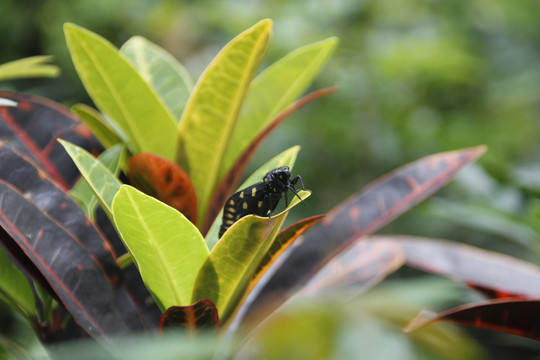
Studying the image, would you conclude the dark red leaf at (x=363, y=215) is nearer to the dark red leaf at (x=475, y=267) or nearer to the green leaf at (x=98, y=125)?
the dark red leaf at (x=475, y=267)

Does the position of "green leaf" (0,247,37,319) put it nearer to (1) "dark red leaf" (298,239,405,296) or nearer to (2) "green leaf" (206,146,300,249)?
(2) "green leaf" (206,146,300,249)

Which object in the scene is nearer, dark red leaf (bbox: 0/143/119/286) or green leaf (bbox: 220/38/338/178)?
dark red leaf (bbox: 0/143/119/286)

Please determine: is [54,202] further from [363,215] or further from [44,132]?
[363,215]

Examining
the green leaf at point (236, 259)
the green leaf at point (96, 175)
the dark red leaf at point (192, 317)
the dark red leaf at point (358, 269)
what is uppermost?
the green leaf at point (96, 175)

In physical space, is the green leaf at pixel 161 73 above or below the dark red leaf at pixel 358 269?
above

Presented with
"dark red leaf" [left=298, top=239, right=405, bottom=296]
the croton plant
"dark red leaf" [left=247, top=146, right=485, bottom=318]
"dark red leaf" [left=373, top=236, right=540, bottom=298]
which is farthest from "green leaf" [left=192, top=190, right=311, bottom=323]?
"dark red leaf" [left=373, top=236, right=540, bottom=298]

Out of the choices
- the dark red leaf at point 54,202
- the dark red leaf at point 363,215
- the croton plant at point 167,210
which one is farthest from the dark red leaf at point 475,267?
the dark red leaf at point 54,202
